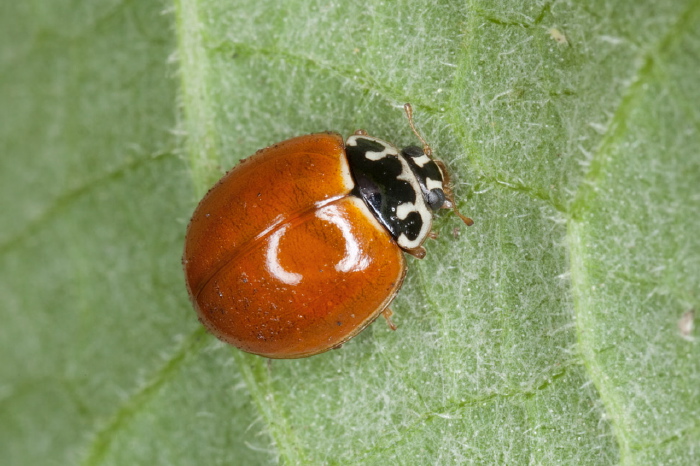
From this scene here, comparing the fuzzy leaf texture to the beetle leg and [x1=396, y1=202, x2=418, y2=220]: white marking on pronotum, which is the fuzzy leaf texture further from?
[x1=396, y1=202, x2=418, y2=220]: white marking on pronotum

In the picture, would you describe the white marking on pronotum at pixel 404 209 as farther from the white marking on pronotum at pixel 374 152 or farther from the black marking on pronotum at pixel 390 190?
the white marking on pronotum at pixel 374 152

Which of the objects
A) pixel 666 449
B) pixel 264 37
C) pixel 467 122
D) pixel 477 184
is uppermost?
pixel 264 37

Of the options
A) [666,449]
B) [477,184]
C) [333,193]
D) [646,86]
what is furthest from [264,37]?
[666,449]

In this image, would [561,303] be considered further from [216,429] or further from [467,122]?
[216,429]

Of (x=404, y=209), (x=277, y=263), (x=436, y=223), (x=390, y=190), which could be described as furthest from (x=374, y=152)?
(x=277, y=263)

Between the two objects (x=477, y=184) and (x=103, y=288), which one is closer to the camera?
(x=477, y=184)

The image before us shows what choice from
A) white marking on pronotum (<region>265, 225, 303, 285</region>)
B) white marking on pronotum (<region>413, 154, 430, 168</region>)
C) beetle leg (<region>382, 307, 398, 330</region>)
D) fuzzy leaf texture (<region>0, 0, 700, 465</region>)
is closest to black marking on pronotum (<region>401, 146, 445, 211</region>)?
white marking on pronotum (<region>413, 154, 430, 168</region>)
